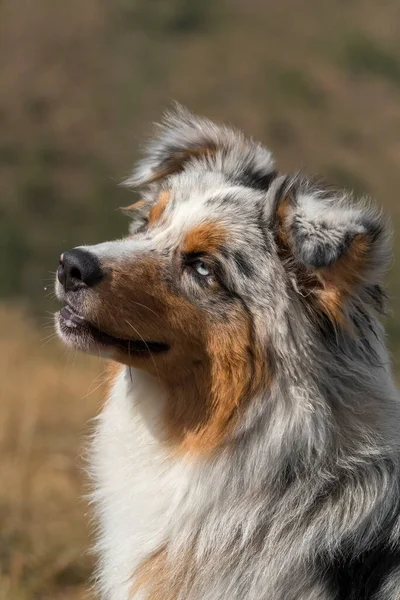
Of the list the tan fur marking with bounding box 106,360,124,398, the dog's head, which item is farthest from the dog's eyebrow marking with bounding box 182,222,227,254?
the tan fur marking with bounding box 106,360,124,398

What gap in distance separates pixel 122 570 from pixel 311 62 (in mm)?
17287

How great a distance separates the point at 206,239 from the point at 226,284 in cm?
22

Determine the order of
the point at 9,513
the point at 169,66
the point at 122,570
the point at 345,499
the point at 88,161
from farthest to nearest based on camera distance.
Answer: the point at 169,66, the point at 88,161, the point at 9,513, the point at 122,570, the point at 345,499

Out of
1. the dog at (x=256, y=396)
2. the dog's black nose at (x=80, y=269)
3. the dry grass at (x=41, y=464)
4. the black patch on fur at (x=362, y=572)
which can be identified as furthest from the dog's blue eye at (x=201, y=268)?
the black patch on fur at (x=362, y=572)

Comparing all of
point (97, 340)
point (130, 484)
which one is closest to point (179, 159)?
point (97, 340)

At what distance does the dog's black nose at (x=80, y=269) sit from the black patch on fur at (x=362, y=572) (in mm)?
1429

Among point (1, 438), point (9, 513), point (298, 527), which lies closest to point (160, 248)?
point (298, 527)

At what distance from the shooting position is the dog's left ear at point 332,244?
11.5ft

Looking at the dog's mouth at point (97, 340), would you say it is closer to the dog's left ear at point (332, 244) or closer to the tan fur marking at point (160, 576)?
the dog's left ear at point (332, 244)

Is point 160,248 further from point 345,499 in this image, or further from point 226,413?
point 345,499

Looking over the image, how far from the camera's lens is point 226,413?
3.77 meters

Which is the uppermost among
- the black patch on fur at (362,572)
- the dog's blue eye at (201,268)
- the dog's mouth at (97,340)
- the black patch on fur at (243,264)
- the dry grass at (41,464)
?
the black patch on fur at (243,264)

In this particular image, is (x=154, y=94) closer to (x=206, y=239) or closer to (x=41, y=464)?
(x=41, y=464)

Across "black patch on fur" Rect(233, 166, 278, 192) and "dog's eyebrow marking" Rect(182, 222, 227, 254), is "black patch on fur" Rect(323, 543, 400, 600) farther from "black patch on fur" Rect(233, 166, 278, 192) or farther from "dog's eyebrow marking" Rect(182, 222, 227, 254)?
"black patch on fur" Rect(233, 166, 278, 192)
